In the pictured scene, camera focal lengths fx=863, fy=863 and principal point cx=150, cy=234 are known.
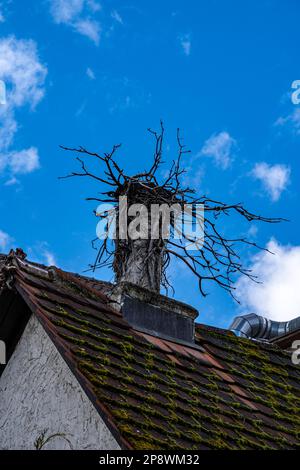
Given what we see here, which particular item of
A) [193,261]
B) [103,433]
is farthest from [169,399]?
[193,261]

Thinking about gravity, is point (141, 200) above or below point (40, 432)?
above

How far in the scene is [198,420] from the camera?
18.5 feet

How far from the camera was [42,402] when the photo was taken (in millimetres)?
5738

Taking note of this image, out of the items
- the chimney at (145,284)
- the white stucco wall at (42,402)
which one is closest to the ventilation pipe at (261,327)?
the chimney at (145,284)

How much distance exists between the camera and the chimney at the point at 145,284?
23.0 feet

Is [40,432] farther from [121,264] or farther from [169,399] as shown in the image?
[121,264]

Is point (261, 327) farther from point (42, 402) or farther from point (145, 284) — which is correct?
point (42, 402)

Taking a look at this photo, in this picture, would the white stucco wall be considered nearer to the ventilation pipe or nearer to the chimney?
the chimney

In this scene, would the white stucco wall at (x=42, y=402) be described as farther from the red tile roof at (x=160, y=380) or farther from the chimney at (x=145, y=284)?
the chimney at (x=145, y=284)

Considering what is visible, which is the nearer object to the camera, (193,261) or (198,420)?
(198,420)

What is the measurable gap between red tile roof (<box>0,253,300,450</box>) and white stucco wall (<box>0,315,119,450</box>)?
0.18 metres

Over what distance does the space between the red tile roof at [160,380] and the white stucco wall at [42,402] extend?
18 centimetres
